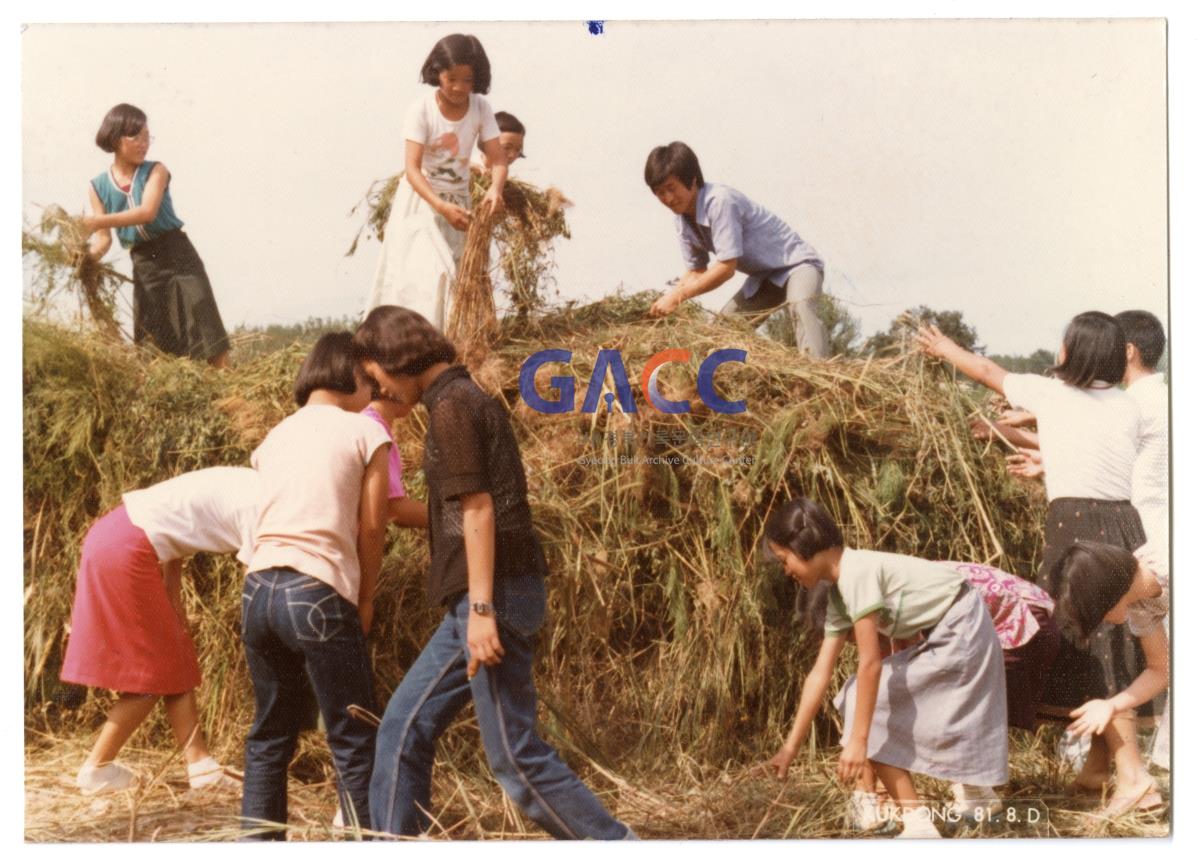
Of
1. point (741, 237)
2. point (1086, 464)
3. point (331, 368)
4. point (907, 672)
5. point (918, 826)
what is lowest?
point (918, 826)

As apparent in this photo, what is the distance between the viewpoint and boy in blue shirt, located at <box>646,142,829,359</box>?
186 inches

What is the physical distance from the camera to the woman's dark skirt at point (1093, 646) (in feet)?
15.2

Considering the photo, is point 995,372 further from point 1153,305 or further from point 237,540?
point 237,540

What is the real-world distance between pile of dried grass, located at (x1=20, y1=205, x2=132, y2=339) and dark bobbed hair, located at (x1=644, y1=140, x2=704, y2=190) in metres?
1.96

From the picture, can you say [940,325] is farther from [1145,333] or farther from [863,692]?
[863,692]

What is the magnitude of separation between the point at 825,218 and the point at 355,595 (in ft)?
6.91

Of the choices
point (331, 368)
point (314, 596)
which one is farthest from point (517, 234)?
point (314, 596)

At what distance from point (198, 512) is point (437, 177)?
1.48m

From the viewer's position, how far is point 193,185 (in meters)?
4.77

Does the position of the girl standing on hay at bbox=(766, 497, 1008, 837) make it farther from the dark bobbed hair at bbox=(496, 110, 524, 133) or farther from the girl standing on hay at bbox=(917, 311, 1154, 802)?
the dark bobbed hair at bbox=(496, 110, 524, 133)

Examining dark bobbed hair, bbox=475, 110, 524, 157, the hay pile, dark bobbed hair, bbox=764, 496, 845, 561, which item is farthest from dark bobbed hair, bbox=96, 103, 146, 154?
dark bobbed hair, bbox=764, 496, 845, 561

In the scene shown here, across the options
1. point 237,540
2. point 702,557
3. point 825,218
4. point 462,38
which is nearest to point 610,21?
point 462,38

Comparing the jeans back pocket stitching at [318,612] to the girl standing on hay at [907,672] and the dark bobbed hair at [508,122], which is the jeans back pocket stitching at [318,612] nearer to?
the girl standing on hay at [907,672]

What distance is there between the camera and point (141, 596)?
452cm
